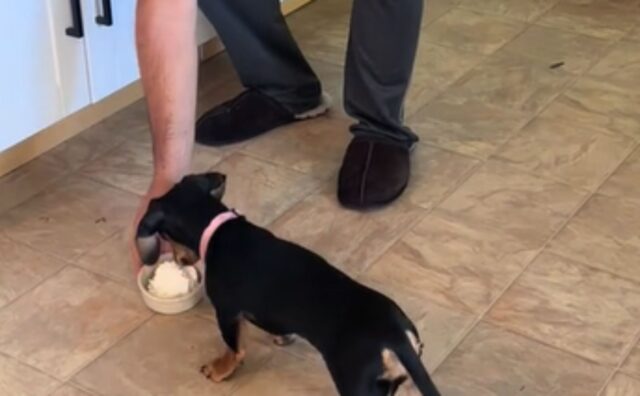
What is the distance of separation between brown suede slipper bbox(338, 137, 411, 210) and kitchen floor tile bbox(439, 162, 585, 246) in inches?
4.0

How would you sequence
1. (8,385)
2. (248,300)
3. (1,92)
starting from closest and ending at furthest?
(248,300) < (8,385) < (1,92)

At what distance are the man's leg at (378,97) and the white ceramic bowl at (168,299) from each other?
39 centimetres

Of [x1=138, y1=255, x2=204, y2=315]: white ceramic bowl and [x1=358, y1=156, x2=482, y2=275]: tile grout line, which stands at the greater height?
[x1=138, y1=255, x2=204, y2=315]: white ceramic bowl

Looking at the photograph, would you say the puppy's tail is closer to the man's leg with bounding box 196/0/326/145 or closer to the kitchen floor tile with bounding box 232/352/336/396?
the kitchen floor tile with bounding box 232/352/336/396

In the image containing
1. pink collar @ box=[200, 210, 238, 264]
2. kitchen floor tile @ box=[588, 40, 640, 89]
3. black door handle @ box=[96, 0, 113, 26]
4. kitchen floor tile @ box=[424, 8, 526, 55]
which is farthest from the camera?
kitchen floor tile @ box=[424, 8, 526, 55]

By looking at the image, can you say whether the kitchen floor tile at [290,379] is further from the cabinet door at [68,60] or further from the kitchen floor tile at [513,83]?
the kitchen floor tile at [513,83]

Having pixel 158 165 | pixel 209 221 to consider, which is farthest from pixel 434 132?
pixel 209 221

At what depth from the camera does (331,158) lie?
229 centimetres

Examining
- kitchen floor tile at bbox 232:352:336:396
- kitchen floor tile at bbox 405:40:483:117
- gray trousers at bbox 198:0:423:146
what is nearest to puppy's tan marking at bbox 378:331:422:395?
kitchen floor tile at bbox 232:352:336:396

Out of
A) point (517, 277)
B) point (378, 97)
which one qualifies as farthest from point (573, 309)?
point (378, 97)

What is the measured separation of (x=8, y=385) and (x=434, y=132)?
1.06 metres

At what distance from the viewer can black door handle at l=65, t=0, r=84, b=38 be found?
6.73ft

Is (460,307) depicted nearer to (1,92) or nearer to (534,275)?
(534,275)

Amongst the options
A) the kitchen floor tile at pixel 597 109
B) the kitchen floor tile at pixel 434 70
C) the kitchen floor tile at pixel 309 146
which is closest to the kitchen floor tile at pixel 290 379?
the kitchen floor tile at pixel 309 146
